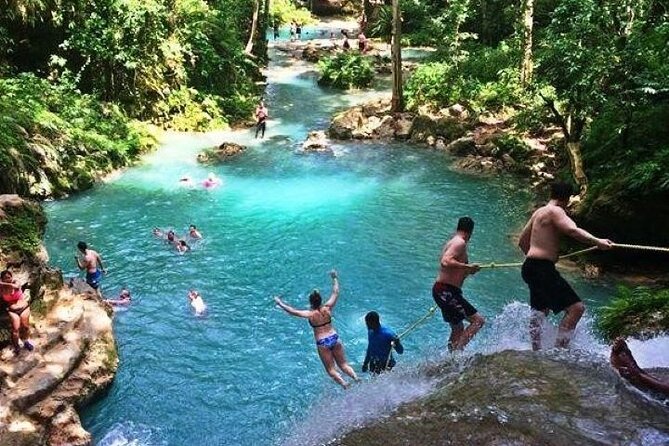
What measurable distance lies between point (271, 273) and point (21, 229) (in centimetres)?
543

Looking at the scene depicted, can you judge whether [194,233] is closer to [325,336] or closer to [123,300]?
[123,300]

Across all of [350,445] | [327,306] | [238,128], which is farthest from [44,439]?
[238,128]

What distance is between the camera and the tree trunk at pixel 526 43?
81.5 feet

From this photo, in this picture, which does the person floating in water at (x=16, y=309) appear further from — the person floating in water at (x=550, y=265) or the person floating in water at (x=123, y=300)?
the person floating in water at (x=550, y=265)

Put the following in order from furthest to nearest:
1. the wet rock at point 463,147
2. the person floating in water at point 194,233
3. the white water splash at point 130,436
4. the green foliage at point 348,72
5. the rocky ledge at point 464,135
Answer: the green foliage at point 348,72 < the wet rock at point 463,147 < the rocky ledge at point 464,135 < the person floating in water at point 194,233 < the white water splash at point 130,436

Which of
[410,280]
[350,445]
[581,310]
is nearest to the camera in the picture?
[350,445]

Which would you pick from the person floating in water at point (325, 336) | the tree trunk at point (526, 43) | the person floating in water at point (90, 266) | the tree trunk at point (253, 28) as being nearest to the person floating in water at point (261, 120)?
the tree trunk at point (253, 28)

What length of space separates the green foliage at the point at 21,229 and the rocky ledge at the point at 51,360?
2 cm

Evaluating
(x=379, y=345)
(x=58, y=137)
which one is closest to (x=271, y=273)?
(x=379, y=345)

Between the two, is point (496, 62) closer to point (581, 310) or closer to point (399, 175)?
point (399, 175)

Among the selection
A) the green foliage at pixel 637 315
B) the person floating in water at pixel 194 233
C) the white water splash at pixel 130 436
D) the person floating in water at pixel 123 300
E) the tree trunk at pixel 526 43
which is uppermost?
the tree trunk at pixel 526 43

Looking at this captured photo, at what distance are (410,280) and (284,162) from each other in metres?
9.72

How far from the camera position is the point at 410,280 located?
14438 millimetres

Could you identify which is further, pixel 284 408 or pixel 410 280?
pixel 410 280
